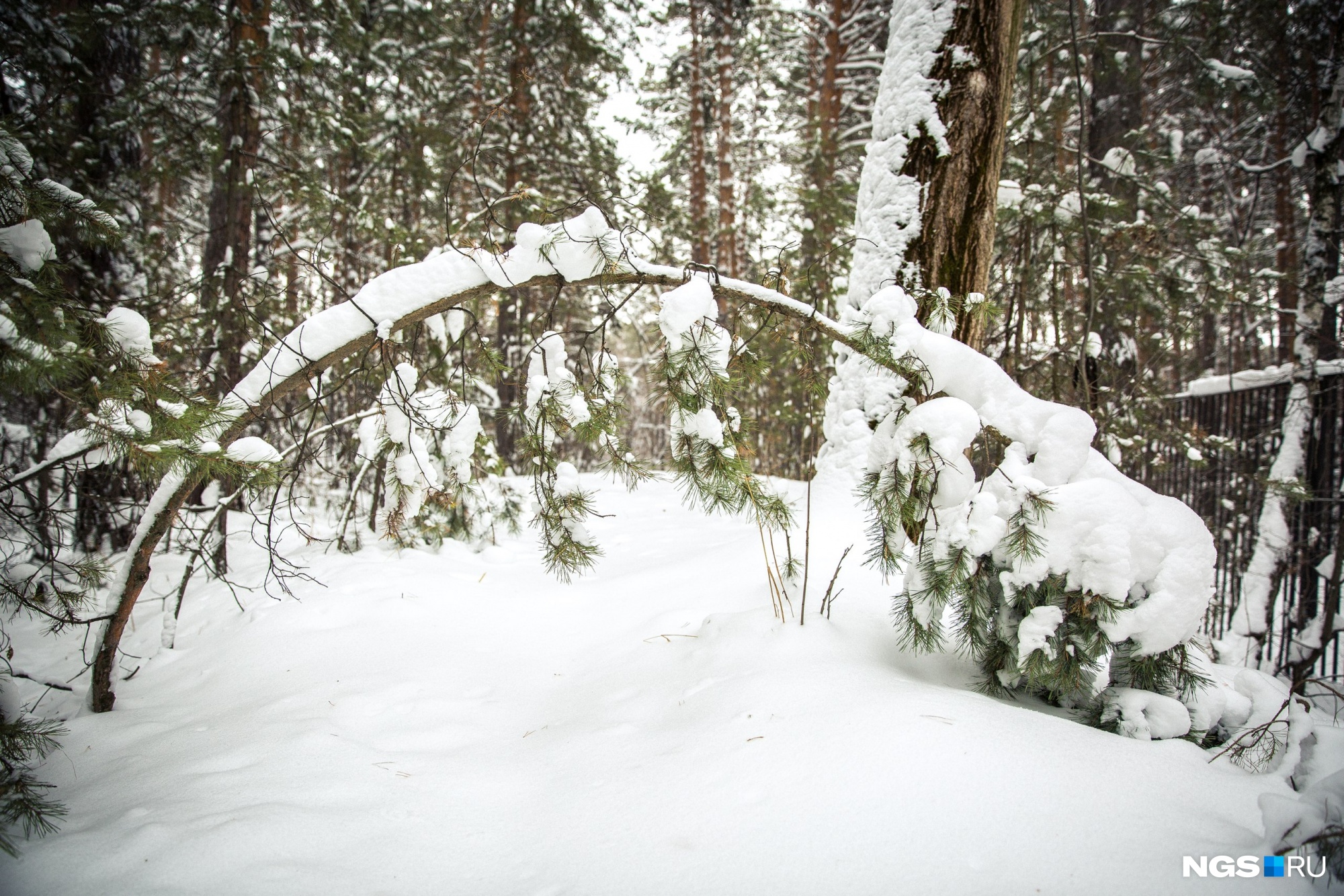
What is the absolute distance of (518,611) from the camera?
127 inches

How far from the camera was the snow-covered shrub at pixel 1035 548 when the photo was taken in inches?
66.3

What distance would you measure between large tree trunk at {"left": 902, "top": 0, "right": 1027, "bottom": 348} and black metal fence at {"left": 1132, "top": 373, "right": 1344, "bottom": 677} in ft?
10.4

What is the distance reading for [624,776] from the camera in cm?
166

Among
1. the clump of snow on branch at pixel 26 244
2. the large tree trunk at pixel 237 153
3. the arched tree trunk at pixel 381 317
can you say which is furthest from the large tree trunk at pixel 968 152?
the large tree trunk at pixel 237 153

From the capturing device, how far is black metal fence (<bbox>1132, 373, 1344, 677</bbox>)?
4.37m

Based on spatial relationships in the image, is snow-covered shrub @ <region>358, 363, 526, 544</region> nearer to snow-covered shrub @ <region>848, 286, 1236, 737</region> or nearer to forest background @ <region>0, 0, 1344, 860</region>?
forest background @ <region>0, 0, 1344, 860</region>

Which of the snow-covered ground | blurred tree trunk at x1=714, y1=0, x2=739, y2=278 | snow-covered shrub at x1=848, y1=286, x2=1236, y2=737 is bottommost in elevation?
the snow-covered ground

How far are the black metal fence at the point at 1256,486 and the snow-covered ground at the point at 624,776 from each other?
3.82m

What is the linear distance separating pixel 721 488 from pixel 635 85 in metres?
10.4

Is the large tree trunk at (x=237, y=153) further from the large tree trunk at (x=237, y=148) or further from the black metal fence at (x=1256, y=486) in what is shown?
the black metal fence at (x=1256, y=486)

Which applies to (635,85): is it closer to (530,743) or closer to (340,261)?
(340,261)

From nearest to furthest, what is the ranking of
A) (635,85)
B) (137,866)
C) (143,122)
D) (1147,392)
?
(137,866) < (143,122) < (1147,392) < (635,85)

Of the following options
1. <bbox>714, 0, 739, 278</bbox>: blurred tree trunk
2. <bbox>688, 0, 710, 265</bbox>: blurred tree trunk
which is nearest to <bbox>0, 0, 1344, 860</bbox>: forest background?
<bbox>714, 0, 739, 278</bbox>: blurred tree trunk

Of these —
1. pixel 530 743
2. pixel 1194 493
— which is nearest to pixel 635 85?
pixel 1194 493
